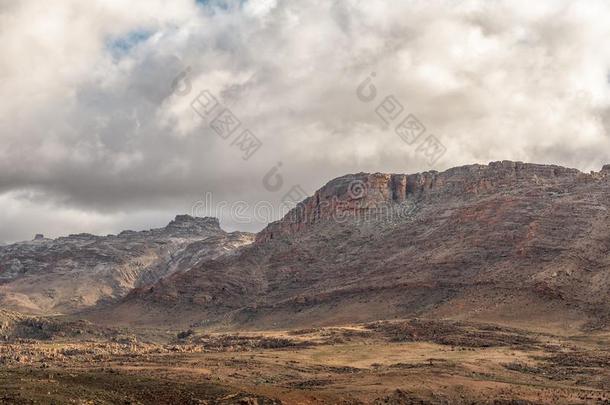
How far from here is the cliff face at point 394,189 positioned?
160m

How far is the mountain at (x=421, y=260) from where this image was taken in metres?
111

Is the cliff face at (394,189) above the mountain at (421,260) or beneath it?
above

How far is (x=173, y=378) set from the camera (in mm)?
52406

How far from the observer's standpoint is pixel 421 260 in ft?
441

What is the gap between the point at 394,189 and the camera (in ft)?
601

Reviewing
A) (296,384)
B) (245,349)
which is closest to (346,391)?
(296,384)

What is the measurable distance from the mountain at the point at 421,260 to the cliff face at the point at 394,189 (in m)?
0.35

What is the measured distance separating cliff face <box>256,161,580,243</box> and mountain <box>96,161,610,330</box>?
35cm

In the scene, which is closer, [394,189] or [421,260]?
[421,260]

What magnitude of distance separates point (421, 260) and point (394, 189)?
50688 millimetres

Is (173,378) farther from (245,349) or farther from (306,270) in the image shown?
(306,270)

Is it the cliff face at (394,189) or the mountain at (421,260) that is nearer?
the mountain at (421,260)

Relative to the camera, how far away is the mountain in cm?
11062

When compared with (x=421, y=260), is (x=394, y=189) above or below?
above
